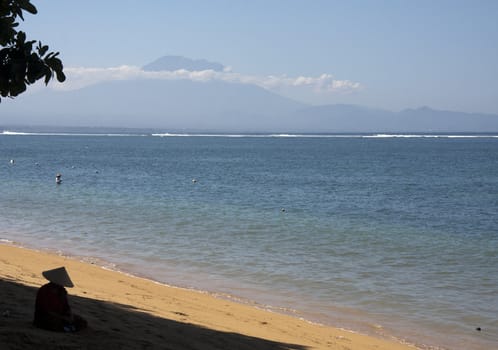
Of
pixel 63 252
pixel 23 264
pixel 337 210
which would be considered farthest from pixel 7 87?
pixel 337 210

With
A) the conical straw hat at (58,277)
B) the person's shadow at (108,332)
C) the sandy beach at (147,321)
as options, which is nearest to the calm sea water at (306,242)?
the sandy beach at (147,321)

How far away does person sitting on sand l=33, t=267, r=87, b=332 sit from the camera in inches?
317

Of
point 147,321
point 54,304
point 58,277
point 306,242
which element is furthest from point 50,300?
point 306,242

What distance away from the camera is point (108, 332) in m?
8.73

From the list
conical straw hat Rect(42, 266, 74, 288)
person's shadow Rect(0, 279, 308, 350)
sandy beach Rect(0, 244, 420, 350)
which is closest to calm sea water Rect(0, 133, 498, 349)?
sandy beach Rect(0, 244, 420, 350)

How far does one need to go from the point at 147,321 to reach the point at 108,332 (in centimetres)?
142

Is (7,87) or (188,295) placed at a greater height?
(7,87)

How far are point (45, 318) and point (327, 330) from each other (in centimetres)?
580

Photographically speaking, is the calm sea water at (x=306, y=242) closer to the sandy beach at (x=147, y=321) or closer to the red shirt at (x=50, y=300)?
the sandy beach at (x=147, y=321)

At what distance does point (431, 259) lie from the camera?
65.5 ft

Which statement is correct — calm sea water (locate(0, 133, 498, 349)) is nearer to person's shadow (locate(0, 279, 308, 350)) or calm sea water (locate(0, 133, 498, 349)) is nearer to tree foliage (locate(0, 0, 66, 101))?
person's shadow (locate(0, 279, 308, 350))

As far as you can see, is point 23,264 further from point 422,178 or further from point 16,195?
point 422,178

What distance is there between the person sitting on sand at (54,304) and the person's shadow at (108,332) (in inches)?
4.2

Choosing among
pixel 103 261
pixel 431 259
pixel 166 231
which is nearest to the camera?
pixel 103 261
